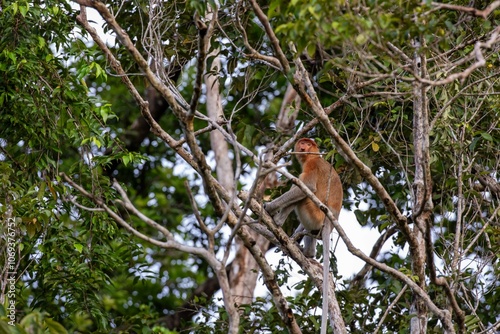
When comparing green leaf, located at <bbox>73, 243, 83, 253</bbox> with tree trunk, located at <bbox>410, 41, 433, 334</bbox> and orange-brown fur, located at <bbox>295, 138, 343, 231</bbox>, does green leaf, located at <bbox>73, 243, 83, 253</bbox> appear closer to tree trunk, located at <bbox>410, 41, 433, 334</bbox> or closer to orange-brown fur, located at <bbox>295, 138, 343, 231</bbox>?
orange-brown fur, located at <bbox>295, 138, 343, 231</bbox>

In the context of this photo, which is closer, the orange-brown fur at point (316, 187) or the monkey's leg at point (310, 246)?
the monkey's leg at point (310, 246)

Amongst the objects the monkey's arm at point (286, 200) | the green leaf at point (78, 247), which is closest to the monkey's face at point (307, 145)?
the monkey's arm at point (286, 200)

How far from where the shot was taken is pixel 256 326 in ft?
21.0

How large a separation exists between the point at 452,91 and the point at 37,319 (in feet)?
12.4

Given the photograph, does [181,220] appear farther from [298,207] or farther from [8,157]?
[8,157]

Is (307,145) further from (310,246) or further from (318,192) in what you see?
(310,246)

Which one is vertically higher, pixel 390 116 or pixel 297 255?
pixel 390 116

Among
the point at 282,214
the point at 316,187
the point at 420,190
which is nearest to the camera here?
the point at 420,190

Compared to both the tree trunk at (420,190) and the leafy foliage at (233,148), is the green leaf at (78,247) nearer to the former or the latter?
the leafy foliage at (233,148)

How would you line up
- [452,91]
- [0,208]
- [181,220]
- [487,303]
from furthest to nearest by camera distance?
[181,220], [487,303], [452,91], [0,208]

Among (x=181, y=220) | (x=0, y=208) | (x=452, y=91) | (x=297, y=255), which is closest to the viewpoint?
(x=0, y=208)

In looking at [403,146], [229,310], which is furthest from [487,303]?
[229,310]

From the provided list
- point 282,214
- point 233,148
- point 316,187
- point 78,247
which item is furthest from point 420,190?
point 78,247

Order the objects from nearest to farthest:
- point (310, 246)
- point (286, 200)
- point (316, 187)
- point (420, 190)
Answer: point (420, 190), point (310, 246), point (286, 200), point (316, 187)
